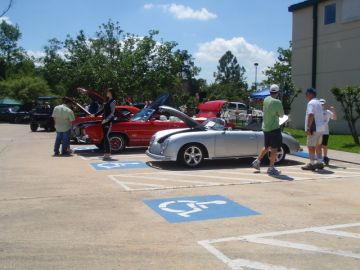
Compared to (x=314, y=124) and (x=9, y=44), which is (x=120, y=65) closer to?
(x=314, y=124)

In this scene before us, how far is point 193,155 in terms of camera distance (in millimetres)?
10531

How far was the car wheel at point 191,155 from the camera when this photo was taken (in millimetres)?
10445

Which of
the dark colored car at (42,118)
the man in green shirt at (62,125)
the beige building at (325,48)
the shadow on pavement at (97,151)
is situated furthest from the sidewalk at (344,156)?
the dark colored car at (42,118)

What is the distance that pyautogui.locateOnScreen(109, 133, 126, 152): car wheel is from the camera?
13695 millimetres

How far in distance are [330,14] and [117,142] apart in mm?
14674

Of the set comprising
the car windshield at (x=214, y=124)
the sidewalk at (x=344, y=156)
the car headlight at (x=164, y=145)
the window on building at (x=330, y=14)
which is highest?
the window on building at (x=330, y=14)

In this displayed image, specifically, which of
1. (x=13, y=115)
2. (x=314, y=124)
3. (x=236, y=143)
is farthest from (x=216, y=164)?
(x=13, y=115)

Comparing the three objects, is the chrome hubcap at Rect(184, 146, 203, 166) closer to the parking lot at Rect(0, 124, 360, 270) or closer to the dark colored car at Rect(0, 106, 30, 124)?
the parking lot at Rect(0, 124, 360, 270)

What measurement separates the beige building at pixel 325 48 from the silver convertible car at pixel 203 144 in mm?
12482

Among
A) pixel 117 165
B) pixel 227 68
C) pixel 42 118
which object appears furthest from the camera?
pixel 227 68

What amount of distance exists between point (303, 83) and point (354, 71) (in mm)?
3737

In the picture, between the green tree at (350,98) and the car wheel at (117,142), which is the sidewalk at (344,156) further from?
the car wheel at (117,142)

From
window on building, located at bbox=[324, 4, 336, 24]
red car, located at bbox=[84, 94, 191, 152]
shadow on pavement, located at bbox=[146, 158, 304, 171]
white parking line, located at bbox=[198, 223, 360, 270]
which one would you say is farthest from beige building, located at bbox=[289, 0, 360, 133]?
white parking line, located at bbox=[198, 223, 360, 270]

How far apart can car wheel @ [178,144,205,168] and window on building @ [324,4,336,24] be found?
15426 millimetres
